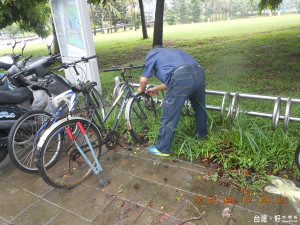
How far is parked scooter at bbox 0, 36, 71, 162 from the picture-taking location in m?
3.17

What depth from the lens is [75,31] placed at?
5.55 m

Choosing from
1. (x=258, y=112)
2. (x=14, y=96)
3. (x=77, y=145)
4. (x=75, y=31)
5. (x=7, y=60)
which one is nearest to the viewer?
(x=77, y=145)

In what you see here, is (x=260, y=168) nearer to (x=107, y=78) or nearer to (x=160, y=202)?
(x=160, y=202)

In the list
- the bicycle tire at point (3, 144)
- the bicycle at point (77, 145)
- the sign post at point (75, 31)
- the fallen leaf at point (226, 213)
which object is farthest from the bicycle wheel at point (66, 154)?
the sign post at point (75, 31)

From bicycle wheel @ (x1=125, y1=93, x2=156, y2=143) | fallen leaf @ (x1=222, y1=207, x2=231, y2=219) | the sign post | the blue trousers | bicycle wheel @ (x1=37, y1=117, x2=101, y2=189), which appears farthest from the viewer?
the sign post

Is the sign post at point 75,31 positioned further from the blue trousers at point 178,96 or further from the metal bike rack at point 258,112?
the metal bike rack at point 258,112

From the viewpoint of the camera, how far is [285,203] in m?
2.38

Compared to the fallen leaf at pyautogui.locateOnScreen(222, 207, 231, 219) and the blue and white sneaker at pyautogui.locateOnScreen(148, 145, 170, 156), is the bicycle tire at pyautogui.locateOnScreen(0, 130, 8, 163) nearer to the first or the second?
the blue and white sneaker at pyautogui.locateOnScreen(148, 145, 170, 156)

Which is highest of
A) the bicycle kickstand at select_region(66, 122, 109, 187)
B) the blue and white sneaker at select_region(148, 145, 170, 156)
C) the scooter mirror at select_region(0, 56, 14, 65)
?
the scooter mirror at select_region(0, 56, 14, 65)

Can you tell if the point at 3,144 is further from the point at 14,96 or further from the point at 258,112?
the point at 258,112

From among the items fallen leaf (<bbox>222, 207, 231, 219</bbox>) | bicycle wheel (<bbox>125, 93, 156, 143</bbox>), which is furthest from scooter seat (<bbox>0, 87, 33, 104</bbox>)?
fallen leaf (<bbox>222, 207, 231, 219</bbox>)

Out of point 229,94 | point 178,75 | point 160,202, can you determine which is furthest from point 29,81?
point 229,94

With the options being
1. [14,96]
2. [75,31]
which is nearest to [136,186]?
[14,96]

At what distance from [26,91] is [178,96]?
84.1 inches
